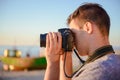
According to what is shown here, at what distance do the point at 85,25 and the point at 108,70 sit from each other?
0.14 meters

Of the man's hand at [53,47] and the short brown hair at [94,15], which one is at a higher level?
the short brown hair at [94,15]

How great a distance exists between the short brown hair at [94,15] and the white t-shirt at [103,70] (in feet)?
0.32

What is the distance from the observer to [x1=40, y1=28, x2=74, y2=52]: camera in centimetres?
85

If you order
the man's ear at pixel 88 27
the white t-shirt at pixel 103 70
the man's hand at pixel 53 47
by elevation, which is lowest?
the white t-shirt at pixel 103 70

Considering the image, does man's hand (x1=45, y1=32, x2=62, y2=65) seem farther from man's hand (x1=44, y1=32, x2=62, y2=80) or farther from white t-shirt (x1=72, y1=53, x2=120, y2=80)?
white t-shirt (x1=72, y1=53, x2=120, y2=80)

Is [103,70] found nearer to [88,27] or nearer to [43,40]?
[88,27]

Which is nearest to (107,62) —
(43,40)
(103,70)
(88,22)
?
(103,70)

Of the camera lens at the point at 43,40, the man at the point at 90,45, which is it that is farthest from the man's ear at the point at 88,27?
the camera lens at the point at 43,40

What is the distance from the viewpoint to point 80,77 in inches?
28.8

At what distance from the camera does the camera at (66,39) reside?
33.4 inches

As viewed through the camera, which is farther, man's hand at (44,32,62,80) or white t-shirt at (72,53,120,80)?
man's hand at (44,32,62,80)

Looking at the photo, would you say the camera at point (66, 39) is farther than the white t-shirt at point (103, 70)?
Yes

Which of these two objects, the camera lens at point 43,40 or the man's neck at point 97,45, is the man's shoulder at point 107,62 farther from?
the camera lens at point 43,40

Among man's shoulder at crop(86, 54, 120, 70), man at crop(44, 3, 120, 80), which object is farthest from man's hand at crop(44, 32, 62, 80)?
man's shoulder at crop(86, 54, 120, 70)
